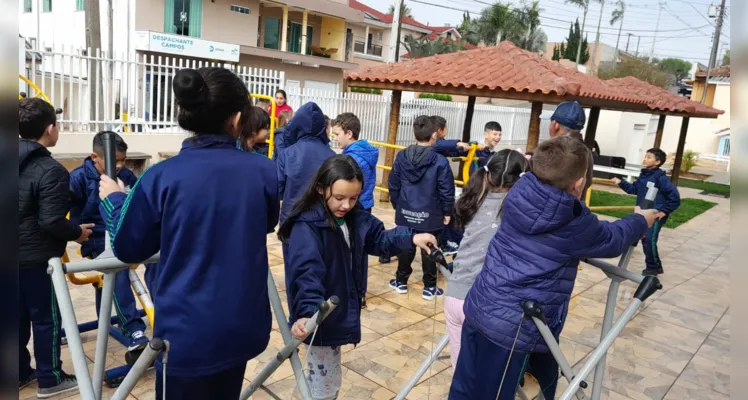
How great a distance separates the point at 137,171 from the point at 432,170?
559cm

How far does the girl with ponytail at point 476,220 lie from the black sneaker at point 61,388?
86.5 inches

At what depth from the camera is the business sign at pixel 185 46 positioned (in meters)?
20.2

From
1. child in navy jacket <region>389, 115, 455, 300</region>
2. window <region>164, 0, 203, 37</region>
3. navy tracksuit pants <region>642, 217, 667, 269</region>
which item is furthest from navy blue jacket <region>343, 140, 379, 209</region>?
window <region>164, 0, 203, 37</region>

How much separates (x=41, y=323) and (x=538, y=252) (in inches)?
104

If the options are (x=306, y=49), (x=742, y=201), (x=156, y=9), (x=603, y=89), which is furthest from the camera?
(x=306, y=49)

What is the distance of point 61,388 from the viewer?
9.99 feet

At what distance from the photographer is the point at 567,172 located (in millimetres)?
2158

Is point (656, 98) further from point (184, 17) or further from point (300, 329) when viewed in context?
point (184, 17)

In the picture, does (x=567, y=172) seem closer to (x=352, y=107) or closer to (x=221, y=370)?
(x=221, y=370)

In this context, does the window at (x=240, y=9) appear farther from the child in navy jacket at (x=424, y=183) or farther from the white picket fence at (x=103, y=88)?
the child in navy jacket at (x=424, y=183)

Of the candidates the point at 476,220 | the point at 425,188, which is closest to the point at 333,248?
the point at 476,220

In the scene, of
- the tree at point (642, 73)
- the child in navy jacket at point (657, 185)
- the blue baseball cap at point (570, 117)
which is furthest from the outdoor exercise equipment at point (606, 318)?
the tree at point (642, 73)

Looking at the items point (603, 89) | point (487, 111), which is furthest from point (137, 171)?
point (487, 111)

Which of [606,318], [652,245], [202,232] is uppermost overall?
[202,232]
